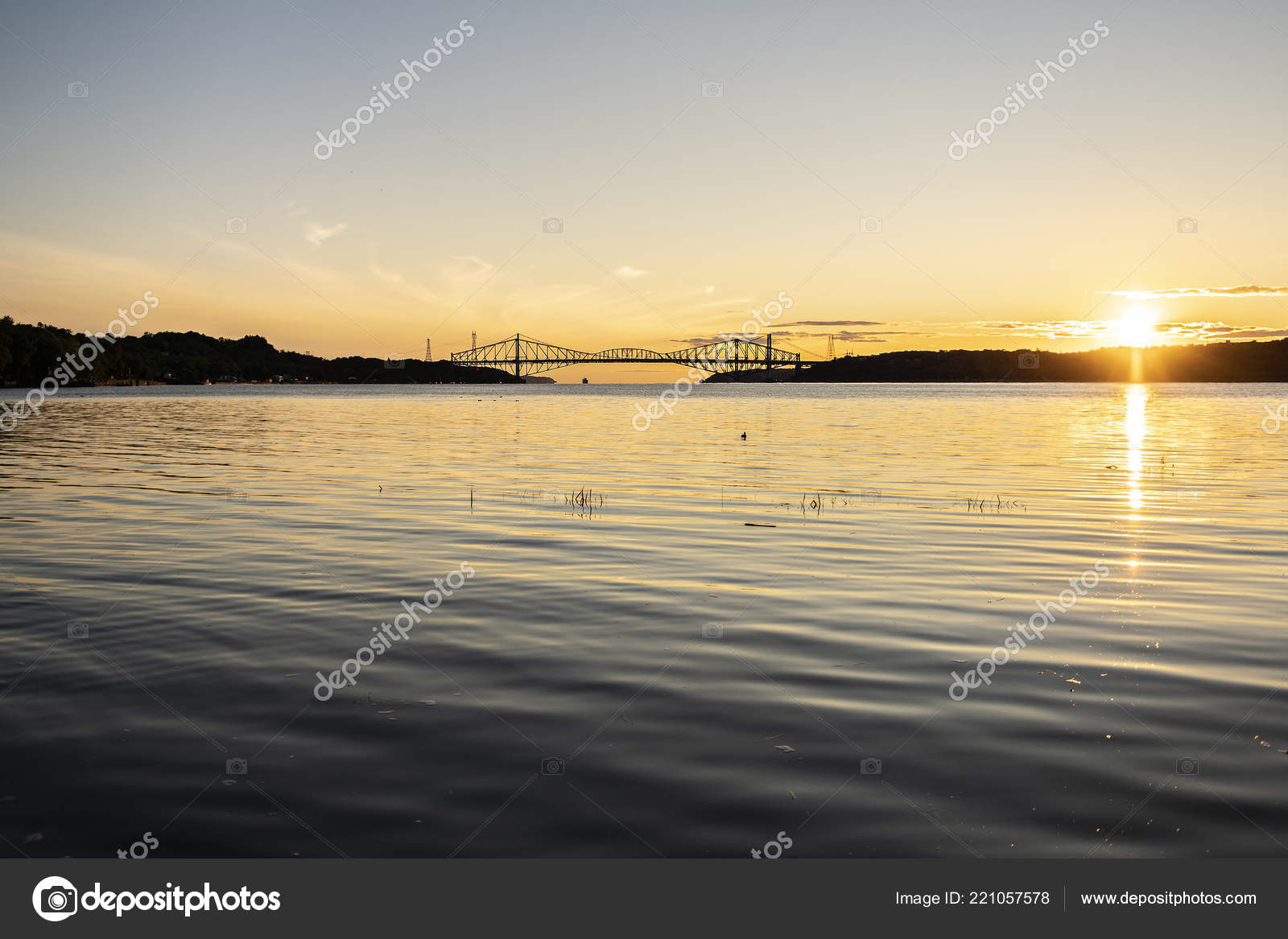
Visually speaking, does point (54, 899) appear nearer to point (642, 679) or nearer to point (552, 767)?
point (552, 767)

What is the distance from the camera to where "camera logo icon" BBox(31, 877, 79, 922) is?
555cm

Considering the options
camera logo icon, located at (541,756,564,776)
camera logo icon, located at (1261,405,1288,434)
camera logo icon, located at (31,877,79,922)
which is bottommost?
camera logo icon, located at (31,877,79,922)

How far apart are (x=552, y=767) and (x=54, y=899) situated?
3261 millimetres

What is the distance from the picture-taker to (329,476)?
30.8 m

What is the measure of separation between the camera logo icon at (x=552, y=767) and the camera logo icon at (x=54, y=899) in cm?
308

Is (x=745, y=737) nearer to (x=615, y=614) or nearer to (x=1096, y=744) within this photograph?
(x=1096, y=744)

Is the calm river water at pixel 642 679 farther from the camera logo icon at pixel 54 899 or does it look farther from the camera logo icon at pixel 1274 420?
the camera logo icon at pixel 1274 420

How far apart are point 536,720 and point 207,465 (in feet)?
97.7

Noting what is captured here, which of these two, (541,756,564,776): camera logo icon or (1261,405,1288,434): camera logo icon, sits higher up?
(1261,405,1288,434): camera logo icon

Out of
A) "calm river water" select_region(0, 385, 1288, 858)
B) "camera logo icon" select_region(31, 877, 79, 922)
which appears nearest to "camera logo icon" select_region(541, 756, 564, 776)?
"calm river water" select_region(0, 385, 1288, 858)

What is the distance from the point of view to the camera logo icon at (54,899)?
18.2ft

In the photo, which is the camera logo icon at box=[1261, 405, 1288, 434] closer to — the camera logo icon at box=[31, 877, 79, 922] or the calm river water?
the calm river water

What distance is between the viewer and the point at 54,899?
5609mm

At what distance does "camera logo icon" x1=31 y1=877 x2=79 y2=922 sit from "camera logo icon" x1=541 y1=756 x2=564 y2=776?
308 cm
